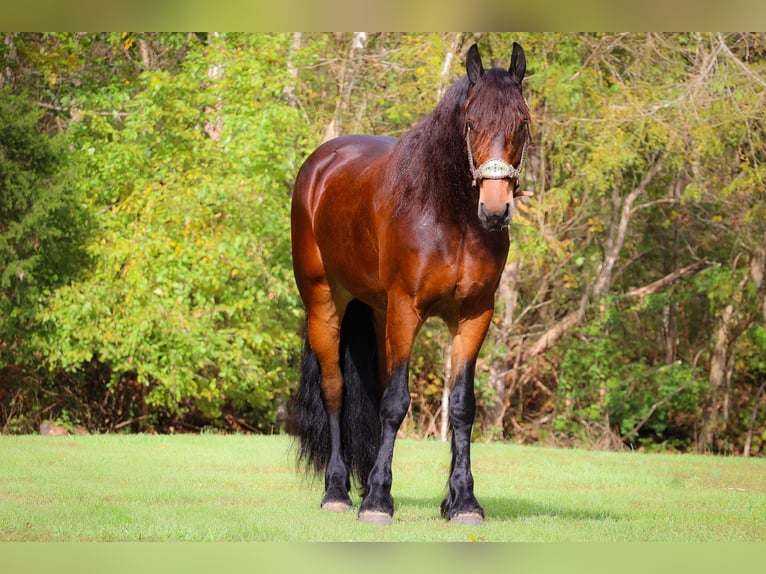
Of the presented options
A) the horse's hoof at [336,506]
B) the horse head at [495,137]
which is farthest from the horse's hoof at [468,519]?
the horse head at [495,137]

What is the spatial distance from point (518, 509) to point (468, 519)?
3.54ft

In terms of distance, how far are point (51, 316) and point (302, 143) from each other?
3635 millimetres

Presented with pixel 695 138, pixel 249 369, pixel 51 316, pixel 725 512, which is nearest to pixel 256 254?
pixel 249 369

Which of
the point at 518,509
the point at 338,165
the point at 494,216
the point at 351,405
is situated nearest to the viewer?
the point at 494,216

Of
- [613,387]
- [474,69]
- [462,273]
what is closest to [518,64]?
[474,69]

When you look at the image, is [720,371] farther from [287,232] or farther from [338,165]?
[338,165]

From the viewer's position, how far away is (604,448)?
46.3ft

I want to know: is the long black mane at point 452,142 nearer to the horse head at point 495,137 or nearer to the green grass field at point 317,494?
the horse head at point 495,137

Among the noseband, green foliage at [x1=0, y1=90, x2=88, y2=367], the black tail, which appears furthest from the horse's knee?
green foliage at [x1=0, y1=90, x2=88, y2=367]

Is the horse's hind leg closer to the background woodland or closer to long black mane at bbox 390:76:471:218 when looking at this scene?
long black mane at bbox 390:76:471:218

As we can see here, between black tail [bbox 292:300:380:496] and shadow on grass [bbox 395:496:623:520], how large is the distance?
44cm

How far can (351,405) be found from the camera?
7.00 metres

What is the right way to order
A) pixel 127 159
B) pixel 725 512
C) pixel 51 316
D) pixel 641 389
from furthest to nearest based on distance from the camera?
pixel 641 389
pixel 127 159
pixel 51 316
pixel 725 512

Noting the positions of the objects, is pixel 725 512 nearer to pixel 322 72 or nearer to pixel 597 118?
pixel 597 118
